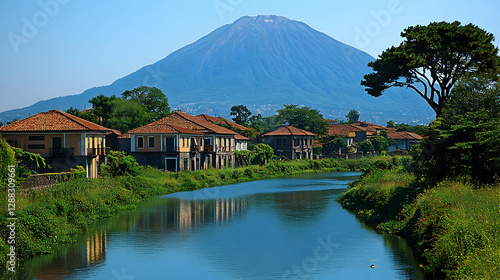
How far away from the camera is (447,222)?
18406 millimetres

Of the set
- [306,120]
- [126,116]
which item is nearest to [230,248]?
[126,116]

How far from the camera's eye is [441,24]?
40.6 meters

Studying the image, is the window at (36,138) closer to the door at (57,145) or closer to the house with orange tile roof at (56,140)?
the house with orange tile roof at (56,140)

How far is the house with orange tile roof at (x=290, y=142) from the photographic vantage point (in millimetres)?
Result: 95750

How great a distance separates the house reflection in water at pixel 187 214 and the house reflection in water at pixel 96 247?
107 inches

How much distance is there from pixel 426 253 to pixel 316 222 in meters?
12.7

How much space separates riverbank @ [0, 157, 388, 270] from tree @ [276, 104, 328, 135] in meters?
48.8

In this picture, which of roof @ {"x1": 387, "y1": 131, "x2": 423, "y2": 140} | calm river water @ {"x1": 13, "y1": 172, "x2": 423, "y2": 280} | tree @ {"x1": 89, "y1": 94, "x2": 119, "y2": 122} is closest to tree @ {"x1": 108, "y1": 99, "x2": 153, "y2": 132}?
tree @ {"x1": 89, "y1": 94, "x2": 119, "y2": 122}

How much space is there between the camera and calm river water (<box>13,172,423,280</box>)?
19.9 metres

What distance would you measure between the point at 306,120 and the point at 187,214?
7880cm

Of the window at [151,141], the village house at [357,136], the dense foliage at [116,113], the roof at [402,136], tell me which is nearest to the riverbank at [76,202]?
the window at [151,141]

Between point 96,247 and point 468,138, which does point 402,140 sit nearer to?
point 468,138

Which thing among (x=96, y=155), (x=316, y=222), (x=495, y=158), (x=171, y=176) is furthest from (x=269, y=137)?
(x=495, y=158)

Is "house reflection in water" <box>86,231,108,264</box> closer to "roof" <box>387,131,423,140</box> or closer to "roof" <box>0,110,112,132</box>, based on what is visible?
"roof" <box>0,110,112,132</box>
